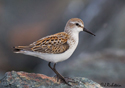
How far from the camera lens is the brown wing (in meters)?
4.50

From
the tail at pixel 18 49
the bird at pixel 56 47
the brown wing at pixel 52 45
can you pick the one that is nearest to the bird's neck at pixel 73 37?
the bird at pixel 56 47

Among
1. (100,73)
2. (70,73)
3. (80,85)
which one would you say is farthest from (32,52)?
(100,73)

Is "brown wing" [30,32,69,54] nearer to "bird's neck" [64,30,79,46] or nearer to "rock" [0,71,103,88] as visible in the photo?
"bird's neck" [64,30,79,46]

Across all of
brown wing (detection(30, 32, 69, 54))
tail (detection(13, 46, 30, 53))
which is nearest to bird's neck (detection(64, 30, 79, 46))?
brown wing (detection(30, 32, 69, 54))

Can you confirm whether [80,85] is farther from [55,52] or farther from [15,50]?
[15,50]

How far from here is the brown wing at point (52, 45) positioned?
177 inches

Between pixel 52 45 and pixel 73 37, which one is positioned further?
pixel 73 37

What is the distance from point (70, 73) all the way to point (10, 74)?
2.50m

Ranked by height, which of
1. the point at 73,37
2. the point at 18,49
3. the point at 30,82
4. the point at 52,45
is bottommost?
the point at 30,82

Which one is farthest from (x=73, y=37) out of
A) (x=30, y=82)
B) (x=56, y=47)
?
(x=30, y=82)

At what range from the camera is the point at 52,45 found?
4.55m

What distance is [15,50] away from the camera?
14.8 feet

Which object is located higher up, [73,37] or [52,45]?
[73,37]

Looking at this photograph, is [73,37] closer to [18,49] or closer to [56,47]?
[56,47]
